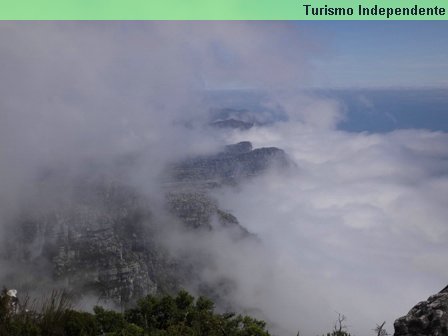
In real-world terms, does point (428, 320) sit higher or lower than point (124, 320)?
higher

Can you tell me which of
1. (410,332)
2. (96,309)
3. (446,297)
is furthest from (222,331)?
(446,297)

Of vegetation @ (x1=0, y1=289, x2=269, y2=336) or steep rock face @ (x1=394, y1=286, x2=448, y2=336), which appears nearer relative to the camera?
steep rock face @ (x1=394, y1=286, x2=448, y2=336)

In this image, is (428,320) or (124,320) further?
(124,320)

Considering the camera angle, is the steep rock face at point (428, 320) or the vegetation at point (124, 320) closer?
the steep rock face at point (428, 320)

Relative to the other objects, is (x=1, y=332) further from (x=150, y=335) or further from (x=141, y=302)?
(x=141, y=302)
